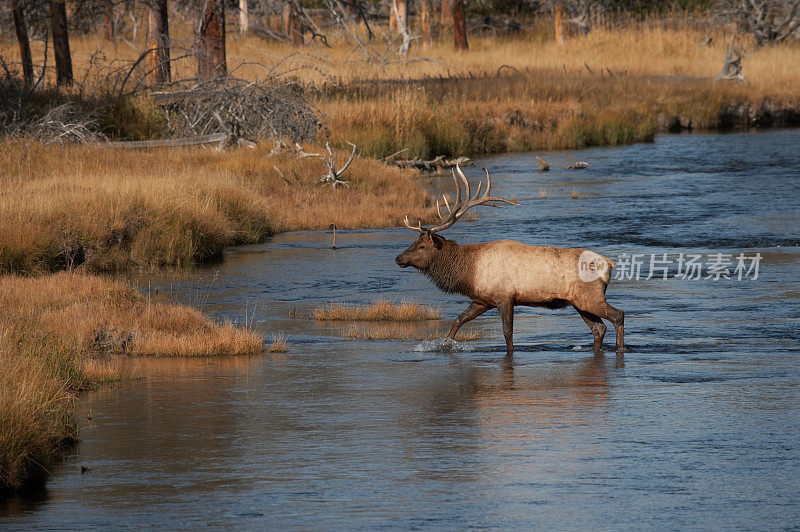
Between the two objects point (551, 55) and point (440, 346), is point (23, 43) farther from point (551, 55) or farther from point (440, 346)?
point (551, 55)

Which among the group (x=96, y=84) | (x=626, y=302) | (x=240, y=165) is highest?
(x=96, y=84)

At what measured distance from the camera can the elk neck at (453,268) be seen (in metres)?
12.0

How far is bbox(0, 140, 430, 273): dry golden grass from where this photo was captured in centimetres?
1697

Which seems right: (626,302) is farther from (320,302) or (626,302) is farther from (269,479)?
(269,479)

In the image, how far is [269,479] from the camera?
7723mm

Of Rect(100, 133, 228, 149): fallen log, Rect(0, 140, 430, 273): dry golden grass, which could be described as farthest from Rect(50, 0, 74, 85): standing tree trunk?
Rect(0, 140, 430, 273): dry golden grass

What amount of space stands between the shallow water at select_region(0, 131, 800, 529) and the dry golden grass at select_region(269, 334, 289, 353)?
0.12 m

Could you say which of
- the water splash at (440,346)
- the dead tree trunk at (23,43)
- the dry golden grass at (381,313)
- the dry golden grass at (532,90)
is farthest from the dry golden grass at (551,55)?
the water splash at (440,346)

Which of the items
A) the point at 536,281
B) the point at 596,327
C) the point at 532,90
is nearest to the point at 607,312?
the point at 596,327

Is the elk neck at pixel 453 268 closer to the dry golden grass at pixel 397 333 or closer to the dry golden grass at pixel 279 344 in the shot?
the dry golden grass at pixel 397 333

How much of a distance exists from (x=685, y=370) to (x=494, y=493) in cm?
408

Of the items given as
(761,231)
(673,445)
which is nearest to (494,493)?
(673,445)

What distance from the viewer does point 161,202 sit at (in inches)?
723

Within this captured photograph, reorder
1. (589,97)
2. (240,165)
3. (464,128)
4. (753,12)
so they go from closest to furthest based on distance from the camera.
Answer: (240,165), (464,128), (589,97), (753,12)
